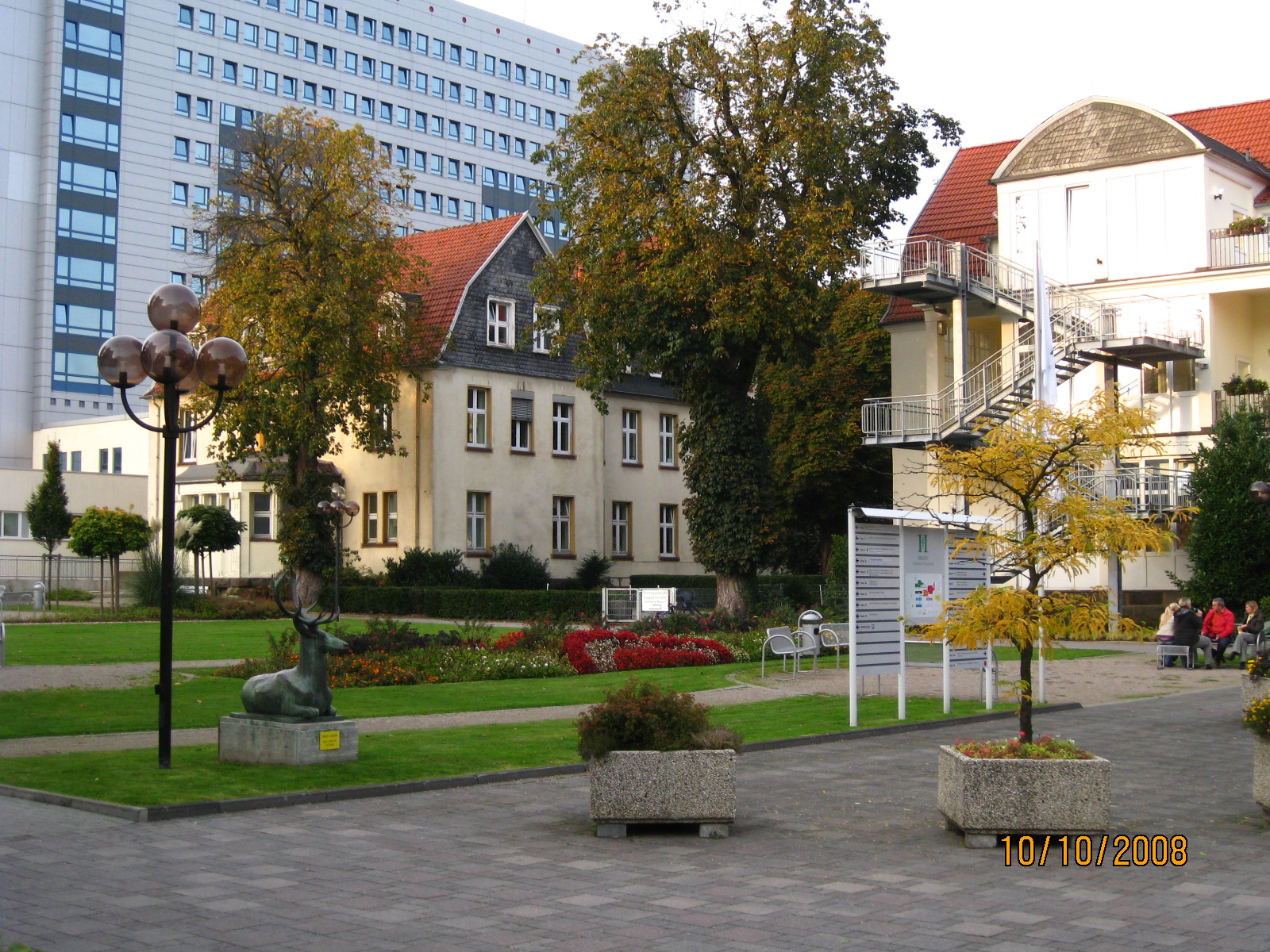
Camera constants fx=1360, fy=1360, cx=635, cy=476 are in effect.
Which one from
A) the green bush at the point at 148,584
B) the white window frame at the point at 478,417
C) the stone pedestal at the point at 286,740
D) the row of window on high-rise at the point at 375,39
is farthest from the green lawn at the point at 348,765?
the row of window on high-rise at the point at 375,39

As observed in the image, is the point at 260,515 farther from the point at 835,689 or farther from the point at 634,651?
the point at 835,689

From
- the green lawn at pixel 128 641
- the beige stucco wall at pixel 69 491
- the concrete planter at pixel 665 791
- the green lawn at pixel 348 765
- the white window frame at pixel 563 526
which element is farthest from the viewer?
the beige stucco wall at pixel 69 491

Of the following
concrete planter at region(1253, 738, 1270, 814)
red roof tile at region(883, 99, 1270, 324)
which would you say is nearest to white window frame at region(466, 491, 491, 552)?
red roof tile at region(883, 99, 1270, 324)

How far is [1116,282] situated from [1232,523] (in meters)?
10.6

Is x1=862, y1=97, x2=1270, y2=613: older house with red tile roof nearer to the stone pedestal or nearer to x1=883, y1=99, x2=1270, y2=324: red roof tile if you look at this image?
x1=883, y1=99, x2=1270, y2=324: red roof tile

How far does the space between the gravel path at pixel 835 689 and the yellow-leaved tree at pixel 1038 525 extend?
7.80m

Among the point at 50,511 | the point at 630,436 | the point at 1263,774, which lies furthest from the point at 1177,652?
the point at 50,511

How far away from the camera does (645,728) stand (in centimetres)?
951

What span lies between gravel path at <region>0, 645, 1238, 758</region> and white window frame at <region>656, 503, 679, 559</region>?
85.5 ft

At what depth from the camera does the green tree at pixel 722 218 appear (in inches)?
1288

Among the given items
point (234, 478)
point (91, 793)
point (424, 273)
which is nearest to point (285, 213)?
point (424, 273)

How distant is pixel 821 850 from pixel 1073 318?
30823mm

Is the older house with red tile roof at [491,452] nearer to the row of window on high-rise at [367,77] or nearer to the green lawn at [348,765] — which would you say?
the green lawn at [348,765]

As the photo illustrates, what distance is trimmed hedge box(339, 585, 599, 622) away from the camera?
123 ft
